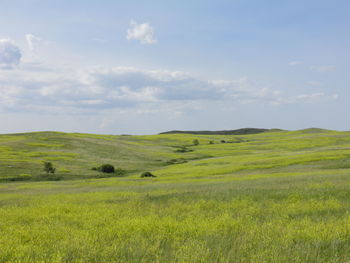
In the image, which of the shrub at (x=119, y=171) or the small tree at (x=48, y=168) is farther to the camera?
the shrub at (x=119, y=171)

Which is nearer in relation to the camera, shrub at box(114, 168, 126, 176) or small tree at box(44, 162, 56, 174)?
small tree at box(44, 162, 56, 174)

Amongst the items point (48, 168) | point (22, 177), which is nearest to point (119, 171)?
point (48, 168)

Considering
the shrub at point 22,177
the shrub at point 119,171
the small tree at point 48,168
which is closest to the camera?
the shrub at point 22,177

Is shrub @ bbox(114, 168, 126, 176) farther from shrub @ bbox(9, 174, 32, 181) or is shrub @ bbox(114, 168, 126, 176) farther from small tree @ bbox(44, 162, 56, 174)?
shrub @ bbox(9, 174, 32, 181)

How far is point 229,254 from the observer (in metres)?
6.34

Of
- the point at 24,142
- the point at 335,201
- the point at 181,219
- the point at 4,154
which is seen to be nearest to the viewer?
the point at 181,219

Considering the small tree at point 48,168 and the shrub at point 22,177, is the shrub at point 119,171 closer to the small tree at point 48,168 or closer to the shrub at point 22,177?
the small tree at point 48,168

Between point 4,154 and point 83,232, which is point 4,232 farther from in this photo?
point 4,154

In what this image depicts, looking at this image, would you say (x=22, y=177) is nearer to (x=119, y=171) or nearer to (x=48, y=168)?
(x=48, y=168)

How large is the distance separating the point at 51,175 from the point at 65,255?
47.2m

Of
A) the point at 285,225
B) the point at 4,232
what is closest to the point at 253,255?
the point at 285,225

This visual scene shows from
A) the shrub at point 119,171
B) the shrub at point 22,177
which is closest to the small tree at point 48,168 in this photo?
the shrub at point 22,177

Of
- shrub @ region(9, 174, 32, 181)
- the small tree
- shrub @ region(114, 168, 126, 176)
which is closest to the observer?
shrub @ region(9, 174, 32, 181)

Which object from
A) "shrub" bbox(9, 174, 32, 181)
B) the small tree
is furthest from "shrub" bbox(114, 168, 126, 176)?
"shrub" bbox(9, 174, 32, 181)
